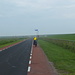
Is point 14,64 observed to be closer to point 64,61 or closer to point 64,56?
point 64,61

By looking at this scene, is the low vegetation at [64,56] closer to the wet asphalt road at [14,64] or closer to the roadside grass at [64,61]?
the roadside grass at [64,61]

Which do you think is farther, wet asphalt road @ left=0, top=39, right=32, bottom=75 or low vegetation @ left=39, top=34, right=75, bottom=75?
low vegetation @ left=39, top=34, right=75, bottom=75

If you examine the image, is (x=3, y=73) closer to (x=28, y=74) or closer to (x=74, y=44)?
(x=28, y=74)

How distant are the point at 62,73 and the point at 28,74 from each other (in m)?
1.70

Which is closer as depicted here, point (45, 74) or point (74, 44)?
point (45, 74)

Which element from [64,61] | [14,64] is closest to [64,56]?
[64,61]

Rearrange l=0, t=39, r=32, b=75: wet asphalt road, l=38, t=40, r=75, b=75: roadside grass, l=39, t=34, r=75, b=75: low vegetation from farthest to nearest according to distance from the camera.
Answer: l=39, t=34, r=75, b=75: low vegetation < l=38, t=40, r=75, b=75: roadside grass < l=0, t=39, r=32, b=75: wet asphalt road

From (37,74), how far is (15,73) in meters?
1.08

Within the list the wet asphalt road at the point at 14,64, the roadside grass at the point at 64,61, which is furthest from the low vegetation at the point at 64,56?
the wet asphalt road at the point at 14,64

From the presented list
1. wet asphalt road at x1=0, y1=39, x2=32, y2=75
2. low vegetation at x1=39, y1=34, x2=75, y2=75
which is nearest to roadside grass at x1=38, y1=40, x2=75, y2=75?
low vegetation at x1=39, y1=34, x2=75, y2=75

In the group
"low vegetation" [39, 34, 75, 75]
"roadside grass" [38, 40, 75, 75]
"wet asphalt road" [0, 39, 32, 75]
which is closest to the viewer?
"wet asphalt road" [0, 39, 32, 75]

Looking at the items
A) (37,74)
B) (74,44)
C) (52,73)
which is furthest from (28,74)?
(74,44)

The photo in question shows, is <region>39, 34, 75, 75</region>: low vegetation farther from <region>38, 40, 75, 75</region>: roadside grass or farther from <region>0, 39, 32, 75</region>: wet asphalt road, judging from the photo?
<region>0, 39, 32, 75</region>: wet asphalt road

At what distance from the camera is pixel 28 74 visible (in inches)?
364
